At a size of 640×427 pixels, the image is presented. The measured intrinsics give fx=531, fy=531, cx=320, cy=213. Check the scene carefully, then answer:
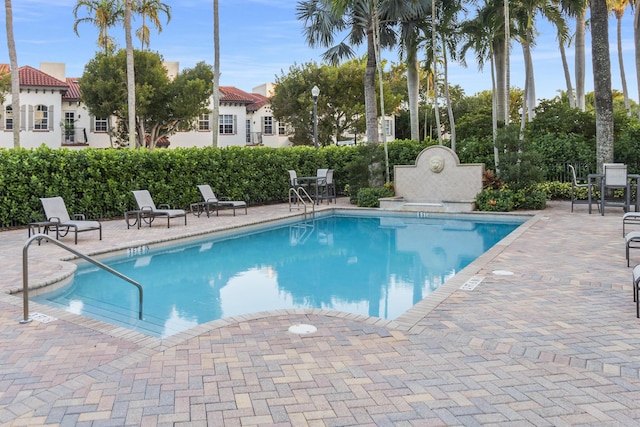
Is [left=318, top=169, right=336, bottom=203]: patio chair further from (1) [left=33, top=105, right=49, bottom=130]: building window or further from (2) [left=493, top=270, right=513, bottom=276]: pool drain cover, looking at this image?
(1) [left=33, top=105, right=49, bottom=130]: building window

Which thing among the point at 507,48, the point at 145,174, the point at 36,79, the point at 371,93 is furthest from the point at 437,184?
the point at 36,79

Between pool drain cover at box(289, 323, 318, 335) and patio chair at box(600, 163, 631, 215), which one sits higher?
patio chair at box(600, 163, 631, 215)

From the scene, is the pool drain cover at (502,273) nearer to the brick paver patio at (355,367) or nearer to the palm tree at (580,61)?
the brick paver patio at (355,367)

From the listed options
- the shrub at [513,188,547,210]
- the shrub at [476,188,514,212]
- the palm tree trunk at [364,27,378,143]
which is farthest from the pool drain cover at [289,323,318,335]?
the palm tree trunk at [364,27,378,143]

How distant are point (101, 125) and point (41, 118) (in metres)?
3.62

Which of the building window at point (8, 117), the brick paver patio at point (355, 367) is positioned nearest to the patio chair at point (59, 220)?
the brick paver patio at point (355, 367)

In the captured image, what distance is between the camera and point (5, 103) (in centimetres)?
3106

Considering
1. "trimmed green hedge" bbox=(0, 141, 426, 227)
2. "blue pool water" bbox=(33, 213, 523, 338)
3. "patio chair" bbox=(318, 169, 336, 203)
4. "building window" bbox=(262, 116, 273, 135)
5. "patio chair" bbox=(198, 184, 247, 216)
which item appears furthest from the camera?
"building window" bbox=(262, 116, 273, 135)

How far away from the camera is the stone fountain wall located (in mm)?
16406

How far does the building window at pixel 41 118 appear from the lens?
102ft

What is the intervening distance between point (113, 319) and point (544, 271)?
551cm

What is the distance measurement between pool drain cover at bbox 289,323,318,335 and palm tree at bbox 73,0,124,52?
29.1 meters

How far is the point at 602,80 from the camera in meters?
15.6

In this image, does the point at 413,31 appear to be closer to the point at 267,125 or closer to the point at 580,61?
the point at 580,61
